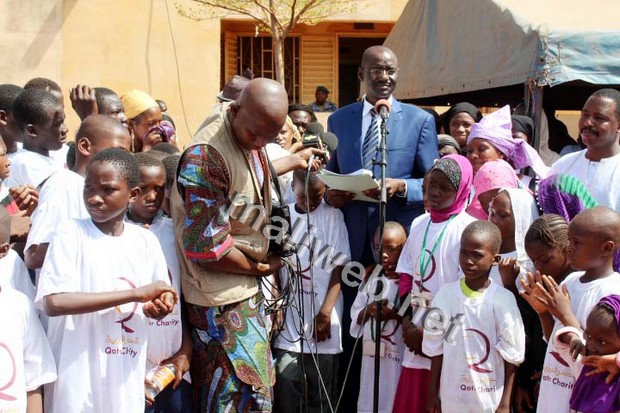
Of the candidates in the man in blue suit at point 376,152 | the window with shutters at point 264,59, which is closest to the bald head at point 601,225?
the man in blue suit at point 376,152

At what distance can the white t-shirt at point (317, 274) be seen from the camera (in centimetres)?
482

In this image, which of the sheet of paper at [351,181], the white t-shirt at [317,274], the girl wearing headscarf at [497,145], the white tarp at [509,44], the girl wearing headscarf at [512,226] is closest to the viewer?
the sheet of paper at [351,181]

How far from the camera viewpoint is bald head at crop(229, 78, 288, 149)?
10.5 feet

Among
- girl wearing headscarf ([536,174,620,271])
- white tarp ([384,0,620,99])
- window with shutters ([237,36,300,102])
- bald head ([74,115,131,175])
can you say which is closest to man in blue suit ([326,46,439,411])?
girl wearing headscarf ([536,174,620,271])

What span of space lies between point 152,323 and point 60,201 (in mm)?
693

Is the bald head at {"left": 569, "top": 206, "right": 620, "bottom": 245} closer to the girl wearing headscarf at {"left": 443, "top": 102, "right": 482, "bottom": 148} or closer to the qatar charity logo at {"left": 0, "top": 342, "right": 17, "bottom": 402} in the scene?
the qatar charity logo at {"left": 0, "top": 342, "right": 17, "bottom": 402}

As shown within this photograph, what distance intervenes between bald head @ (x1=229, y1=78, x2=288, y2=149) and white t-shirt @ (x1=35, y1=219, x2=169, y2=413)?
0.70 meters

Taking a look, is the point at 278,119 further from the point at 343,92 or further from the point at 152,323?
the point at 343,92

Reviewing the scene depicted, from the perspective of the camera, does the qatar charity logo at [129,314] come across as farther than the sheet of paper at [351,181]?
No

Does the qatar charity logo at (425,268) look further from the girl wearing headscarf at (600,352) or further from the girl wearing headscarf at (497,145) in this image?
the girl wearing headscarf at (600,352)

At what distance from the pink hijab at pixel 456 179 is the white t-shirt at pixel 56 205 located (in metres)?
2.00

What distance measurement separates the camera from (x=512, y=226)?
Result: 4328 millimetres

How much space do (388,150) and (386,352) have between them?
1.25m

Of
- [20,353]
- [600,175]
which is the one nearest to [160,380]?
Answer: [20,353]
